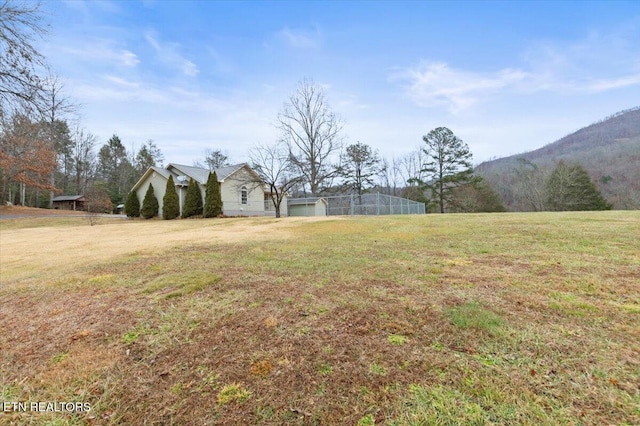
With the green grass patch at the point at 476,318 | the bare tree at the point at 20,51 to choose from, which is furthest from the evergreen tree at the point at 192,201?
the green grass patch at the point at 476,318

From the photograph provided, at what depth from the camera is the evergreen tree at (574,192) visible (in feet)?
94.2

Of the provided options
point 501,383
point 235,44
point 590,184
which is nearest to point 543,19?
point 235,44

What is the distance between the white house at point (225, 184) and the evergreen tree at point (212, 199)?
1145 mm

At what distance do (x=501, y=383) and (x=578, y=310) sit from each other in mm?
1747

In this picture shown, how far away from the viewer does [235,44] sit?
1338 centimetres

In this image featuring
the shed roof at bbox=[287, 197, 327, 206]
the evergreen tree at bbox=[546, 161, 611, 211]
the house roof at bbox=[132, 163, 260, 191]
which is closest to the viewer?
the house roof at bbox=[132, 163, 260, 191]

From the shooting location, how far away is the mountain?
33.3 m

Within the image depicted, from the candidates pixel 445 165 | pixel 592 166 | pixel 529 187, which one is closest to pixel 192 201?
pixel 445 165

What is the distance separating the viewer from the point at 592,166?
38.5m

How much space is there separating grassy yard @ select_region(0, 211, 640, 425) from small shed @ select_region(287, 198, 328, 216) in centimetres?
2185

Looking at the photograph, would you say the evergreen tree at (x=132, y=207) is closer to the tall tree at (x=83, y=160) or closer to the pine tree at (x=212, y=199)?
the pine tree at (x=212, y=199)

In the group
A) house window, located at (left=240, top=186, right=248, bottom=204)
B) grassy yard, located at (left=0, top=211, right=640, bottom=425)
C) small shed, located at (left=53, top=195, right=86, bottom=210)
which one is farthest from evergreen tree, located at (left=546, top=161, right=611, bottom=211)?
small shed, located at (left=53, top=195, right=86, bottom=210)

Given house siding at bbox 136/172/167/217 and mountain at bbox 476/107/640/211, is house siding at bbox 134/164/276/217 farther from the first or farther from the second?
mountain at bbox 476/107/640/211

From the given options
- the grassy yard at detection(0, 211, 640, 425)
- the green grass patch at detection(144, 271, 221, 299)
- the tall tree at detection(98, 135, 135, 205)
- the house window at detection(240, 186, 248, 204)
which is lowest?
the grassy yard at detection(0, 211, 640, 425)
